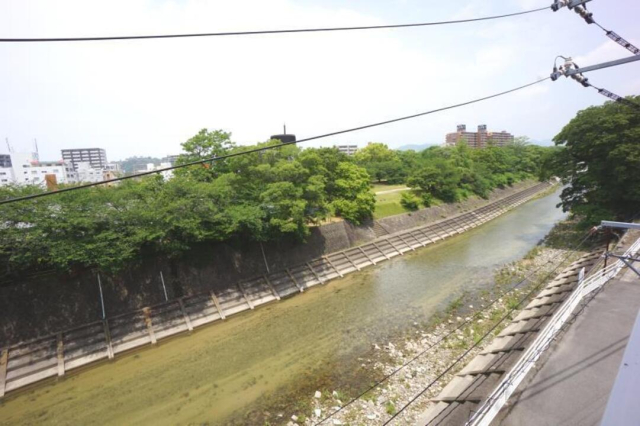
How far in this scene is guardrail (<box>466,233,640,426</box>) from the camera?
548cm

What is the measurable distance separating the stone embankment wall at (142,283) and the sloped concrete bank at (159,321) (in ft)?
1.45

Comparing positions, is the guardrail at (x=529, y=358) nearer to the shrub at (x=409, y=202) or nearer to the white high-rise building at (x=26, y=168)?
the shrub at (x=409, y=202)

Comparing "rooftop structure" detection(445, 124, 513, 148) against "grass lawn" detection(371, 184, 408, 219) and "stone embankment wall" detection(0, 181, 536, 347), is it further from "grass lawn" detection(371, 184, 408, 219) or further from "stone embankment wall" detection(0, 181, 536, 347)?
"stone embankment wall" detection(0, 181, 536, 347)

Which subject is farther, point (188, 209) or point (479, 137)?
point (479, 137)

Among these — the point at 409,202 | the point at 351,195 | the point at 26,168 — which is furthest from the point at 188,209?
the point at 26,168

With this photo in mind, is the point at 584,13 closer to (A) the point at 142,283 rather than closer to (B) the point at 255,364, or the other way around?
(B) the point at 255,364

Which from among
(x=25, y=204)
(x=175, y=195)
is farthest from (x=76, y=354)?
(x=175, y=195)

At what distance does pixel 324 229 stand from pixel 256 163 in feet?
23.0

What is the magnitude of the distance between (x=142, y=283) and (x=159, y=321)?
2.12 m

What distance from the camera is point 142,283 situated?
1493 cm

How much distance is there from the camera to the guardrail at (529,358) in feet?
18.0

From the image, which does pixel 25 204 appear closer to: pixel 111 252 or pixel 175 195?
pixel 111 252

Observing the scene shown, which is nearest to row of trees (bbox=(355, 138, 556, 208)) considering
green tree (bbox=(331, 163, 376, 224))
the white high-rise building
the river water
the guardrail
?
green tree (bbox=(331, 163, 376, 224))

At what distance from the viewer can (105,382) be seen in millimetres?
11188
